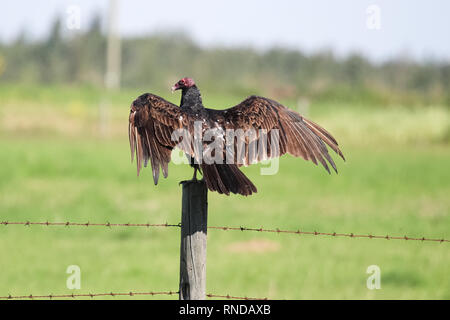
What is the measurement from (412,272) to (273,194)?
6017mm

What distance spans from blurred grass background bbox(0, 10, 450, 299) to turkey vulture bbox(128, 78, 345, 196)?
308 centimetres

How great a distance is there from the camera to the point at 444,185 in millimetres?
16031

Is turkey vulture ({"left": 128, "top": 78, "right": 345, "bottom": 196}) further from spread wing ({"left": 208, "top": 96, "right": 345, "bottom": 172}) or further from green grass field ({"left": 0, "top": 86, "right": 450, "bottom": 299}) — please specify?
green grass field ({"left": 0, "top": 86, "right": 450, "bottom": 299})

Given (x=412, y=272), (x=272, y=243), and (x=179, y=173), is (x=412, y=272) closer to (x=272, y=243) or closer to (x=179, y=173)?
(x=272, y=243)

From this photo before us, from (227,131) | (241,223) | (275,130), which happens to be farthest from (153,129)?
(241,223)

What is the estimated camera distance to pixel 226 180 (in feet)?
12.7

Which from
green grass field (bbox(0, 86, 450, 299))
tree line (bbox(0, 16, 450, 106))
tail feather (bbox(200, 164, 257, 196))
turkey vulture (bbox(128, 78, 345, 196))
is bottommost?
green grass field (bbox(0, 86, 450, 299))

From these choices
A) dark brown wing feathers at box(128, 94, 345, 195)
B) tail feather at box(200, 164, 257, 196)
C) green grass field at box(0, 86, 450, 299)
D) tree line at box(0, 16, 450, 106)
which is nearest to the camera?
tail feather at box(200, 164, 257, 196)

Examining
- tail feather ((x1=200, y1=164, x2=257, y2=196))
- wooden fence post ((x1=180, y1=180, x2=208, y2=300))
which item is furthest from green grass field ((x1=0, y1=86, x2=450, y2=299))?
wooden fence post ((x1=180, y1=180, x2=208, y2=300))

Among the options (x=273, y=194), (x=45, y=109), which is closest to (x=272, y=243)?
(x=273, y=194)

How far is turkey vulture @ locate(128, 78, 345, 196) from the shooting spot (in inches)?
159

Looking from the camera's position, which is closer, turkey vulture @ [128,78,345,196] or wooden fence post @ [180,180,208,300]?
wooden fence post @ [180,180,208,300]

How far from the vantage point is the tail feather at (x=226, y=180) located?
3.80 meters

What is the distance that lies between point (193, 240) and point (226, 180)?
44 cm
